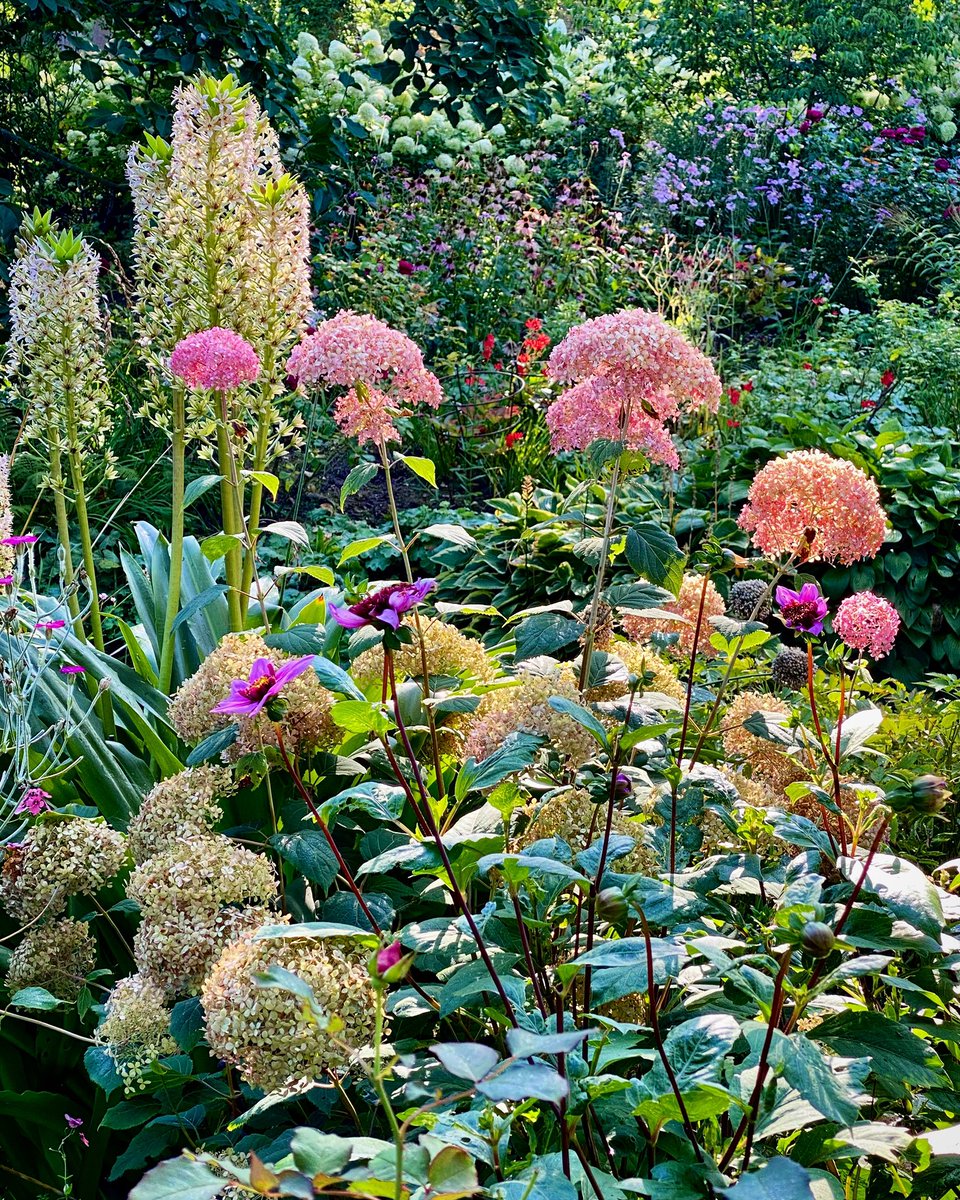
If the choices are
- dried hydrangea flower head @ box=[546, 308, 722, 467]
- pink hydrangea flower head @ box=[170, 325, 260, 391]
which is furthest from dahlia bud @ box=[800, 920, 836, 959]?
pink hydrangea flower head @ box=[170, 325, 260, 391]

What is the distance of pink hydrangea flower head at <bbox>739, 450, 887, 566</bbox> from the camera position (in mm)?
1541

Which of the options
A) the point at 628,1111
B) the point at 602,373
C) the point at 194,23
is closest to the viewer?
the point at 628,1111

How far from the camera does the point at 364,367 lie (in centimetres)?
174

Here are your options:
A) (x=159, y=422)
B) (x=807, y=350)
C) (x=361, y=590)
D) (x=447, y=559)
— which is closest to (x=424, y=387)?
(x=361, y=590)

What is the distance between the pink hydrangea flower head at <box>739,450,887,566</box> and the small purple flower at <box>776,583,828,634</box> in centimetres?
12

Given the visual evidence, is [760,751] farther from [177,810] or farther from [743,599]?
[743,599]

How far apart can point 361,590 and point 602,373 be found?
24.8 inches

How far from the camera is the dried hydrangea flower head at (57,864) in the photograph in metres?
1.49

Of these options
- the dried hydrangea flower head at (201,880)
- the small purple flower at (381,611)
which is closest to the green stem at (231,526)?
the dried hydrangea flower head at (201,880)

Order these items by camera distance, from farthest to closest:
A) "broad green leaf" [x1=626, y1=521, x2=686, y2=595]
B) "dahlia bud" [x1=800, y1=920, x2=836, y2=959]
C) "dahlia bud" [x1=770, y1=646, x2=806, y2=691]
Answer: "dahlia bud" [x1=770, y1=646, x2=806, y2=691]
"broad green leaf" [x1=626, y1=521, x2=686, y2=595]
"dahlia bud" [x1=800, y1=920, x2=836, y2=959]

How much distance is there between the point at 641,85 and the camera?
1153cm

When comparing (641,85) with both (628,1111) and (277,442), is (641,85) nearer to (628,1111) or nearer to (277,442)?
(277,442)

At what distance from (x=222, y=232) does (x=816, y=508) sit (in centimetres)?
131

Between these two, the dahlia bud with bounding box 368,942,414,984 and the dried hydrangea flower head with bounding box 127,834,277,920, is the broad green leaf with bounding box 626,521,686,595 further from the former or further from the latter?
the dahlia bud with bounding box 368,942,414,984
